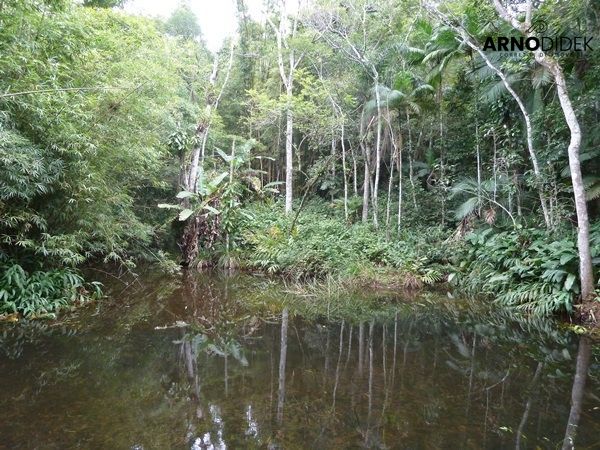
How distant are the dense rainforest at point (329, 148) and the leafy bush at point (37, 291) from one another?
27 millimetres

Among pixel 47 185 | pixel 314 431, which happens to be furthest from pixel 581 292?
pixel 47 185

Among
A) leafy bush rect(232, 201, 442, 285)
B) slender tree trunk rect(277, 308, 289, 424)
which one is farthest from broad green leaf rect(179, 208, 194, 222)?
slender tree trunk rect(277, 308, 289, 424)

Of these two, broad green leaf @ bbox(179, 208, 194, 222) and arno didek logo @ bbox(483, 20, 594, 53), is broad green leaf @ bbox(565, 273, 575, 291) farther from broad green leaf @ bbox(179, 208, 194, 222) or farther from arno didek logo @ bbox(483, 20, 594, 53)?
broad green leaf @ bbox(179, 208, 194, 222)

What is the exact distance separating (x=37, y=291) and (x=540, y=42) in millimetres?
9641

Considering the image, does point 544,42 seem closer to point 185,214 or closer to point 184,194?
point 185,214

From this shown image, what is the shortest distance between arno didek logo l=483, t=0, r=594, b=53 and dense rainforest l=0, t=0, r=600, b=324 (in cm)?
5

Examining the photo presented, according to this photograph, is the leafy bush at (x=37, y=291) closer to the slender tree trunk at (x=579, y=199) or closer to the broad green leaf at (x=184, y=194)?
the broad green leaf at (x=184, y=194)

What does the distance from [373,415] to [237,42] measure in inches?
715

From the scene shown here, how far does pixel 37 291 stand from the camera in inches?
249

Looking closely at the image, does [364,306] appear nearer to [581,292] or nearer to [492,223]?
[581,292]

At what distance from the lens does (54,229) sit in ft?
22.1

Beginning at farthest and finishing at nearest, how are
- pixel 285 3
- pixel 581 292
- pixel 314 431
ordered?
1. pixel 285 3
2. pixel 581 292
3. pixel 314 431

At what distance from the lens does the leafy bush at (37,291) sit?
596cm

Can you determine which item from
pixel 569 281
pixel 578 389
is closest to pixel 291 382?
pixel 578 389
